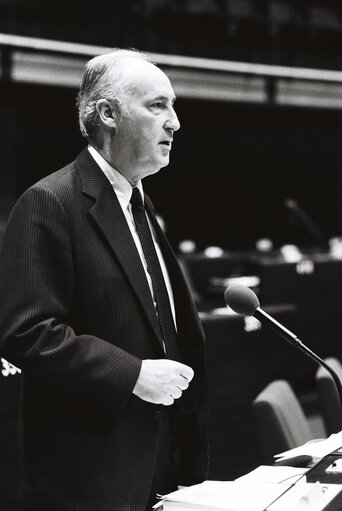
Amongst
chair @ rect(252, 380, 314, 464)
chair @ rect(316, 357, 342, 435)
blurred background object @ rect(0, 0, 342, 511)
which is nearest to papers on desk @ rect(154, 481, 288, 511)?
chair @ rect(252, 380, 314, 464)

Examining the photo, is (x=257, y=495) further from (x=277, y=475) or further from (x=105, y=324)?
(x=105, y=324)

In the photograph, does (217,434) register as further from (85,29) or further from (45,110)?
(85,29)

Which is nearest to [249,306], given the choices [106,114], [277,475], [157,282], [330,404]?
[157,282]

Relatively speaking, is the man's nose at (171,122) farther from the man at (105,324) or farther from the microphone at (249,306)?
the microphone at (249,306)

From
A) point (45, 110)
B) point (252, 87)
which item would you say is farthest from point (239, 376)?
point (252, 87)

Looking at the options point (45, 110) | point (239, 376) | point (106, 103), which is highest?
point (45, 110)

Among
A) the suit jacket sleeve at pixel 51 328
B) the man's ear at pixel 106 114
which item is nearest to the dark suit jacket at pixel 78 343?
the suit jacket sleeve at pixel 51 328

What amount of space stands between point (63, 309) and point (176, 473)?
1.41 ft

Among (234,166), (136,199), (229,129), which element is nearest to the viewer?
(136,199)

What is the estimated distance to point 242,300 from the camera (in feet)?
4.71

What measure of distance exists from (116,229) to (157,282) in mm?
142

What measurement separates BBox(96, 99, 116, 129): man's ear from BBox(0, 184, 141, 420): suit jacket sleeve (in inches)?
8.9

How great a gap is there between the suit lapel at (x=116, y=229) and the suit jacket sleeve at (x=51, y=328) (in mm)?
88

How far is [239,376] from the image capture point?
322 cm
